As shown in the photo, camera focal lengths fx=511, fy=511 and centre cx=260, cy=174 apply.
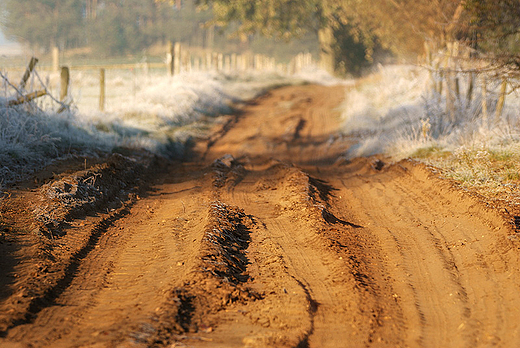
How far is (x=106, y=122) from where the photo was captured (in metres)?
12.2

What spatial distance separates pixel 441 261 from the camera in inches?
205

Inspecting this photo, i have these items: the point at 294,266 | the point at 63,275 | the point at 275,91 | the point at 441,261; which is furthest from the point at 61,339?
the point at 275,91

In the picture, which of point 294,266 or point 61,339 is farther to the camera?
point 294,266

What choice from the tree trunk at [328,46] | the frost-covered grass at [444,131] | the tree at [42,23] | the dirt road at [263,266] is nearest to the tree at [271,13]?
the tree trunk at [328,46]

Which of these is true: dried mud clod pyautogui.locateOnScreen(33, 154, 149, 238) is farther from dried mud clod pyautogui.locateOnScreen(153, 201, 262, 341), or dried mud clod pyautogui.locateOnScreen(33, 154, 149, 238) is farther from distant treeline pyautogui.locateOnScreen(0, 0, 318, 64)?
distant treeline pyautogui.locateOnScreen(0, 0, 318, 64)

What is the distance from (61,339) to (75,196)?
335 centimetres

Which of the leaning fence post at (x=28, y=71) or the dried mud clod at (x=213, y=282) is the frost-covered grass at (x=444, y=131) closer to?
the dried mud clod at (x=213, y=282)

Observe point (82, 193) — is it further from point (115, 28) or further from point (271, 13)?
point (115, 28)

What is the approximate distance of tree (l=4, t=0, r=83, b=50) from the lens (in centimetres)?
6519

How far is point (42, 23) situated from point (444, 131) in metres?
65.4

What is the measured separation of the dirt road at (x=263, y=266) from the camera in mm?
3799

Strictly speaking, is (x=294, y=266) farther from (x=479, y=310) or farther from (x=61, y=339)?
(x=61, y=339)

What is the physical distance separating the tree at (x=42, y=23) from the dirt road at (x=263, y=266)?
213ft

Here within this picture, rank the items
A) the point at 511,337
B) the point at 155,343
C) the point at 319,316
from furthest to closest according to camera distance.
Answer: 1. the point at 319,316
2. the point at 511,337
3. the point at 155,343
